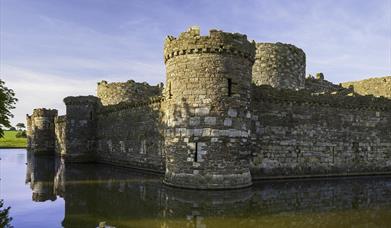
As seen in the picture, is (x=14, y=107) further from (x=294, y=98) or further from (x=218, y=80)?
(x=294, y=98)

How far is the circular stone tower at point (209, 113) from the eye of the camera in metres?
Answer: 14.3

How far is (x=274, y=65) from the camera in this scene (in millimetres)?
22672

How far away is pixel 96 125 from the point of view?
29.4m

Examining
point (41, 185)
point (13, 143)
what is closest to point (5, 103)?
point (41, 185)

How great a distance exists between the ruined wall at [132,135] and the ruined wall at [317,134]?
576cm

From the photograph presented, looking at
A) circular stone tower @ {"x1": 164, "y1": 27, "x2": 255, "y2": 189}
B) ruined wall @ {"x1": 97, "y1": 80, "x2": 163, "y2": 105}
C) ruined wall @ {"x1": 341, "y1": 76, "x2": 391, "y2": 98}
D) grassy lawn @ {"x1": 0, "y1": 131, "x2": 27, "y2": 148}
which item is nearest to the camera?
circular stone tower @ {"x1": 164, "y1": 27, "x2": 255, "y2": 189}

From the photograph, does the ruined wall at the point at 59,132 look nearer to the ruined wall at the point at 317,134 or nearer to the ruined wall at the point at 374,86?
the ruined wall at the point at 317,134

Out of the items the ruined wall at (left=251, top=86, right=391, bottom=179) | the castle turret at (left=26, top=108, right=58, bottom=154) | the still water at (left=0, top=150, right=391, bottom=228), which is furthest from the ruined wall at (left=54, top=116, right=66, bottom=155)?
the ruined wall at (left=251, top=86, right=391, bottom=179)

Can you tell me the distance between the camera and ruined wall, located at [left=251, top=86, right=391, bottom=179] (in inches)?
683

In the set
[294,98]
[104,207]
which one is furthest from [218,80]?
[104,207]

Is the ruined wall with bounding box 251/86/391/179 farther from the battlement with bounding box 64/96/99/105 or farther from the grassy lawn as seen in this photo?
the grassy lawn

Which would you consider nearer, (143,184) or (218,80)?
(218,80)

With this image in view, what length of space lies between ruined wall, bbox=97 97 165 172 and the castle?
6 centimetres

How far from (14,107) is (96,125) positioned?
→ 1133 centimetres
